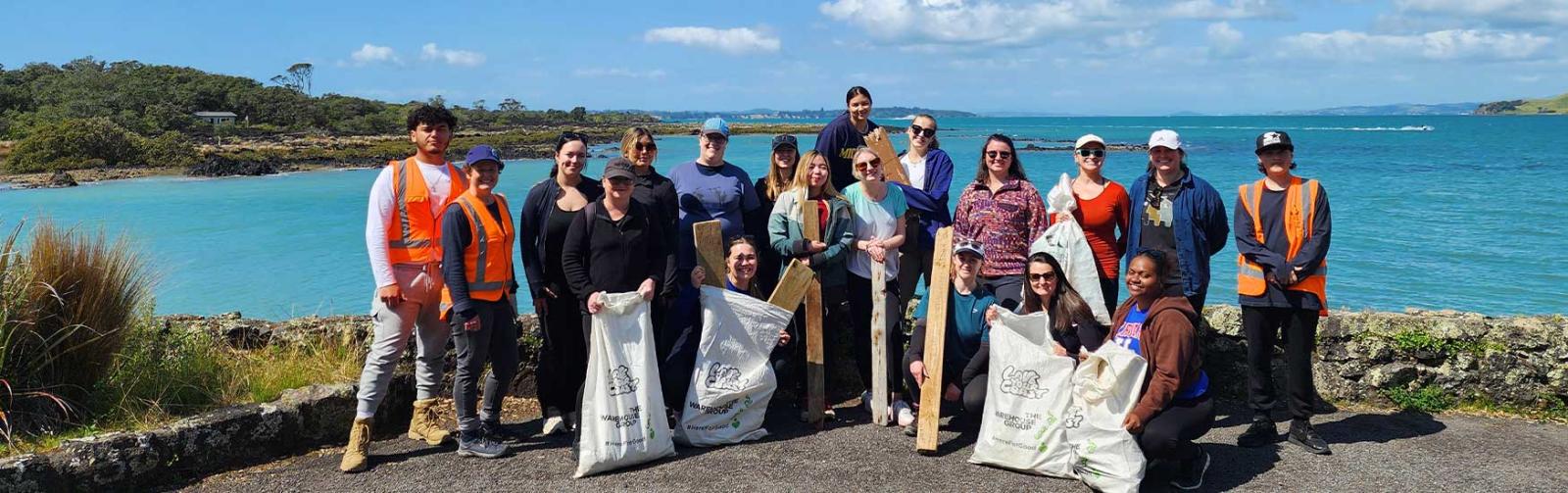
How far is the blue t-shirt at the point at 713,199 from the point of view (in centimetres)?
611

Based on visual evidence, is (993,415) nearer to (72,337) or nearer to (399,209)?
(399,209)

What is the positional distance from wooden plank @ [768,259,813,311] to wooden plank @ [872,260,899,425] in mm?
413

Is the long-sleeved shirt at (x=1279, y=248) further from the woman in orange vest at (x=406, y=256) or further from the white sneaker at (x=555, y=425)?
the woman in orange vest at (x=406, y=256)

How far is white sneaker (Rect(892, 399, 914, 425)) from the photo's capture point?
19.2ft

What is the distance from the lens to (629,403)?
17.1ft

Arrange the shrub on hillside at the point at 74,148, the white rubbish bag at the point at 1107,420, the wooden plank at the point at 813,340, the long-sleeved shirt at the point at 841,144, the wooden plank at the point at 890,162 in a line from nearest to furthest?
the white rubbish bag at the point at 1107,420 < the wooden plank at the point at 813,340 < the wooden plank at the point at 890,162 < the long-sleeved shirt at the point at 841,144 < the shrub on hillside at the point at 74,148

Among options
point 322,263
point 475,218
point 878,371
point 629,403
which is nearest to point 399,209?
point 475,218

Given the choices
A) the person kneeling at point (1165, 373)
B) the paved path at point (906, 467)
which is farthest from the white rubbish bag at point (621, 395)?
the person kneeling at point (1165, 373)

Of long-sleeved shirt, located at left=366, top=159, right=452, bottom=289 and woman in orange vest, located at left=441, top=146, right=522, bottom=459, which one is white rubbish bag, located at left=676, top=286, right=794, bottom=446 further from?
long-sleeved shirt, located at left=366, top=159, right=452, bottom=289

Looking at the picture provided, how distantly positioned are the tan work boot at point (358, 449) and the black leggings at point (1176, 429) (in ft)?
12.7

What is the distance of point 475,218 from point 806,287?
1.92 m

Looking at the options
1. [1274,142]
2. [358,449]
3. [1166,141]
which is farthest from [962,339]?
[358,449]

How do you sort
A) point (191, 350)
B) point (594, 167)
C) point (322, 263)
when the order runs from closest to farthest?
point (191, 350), point (322, 263), point (594, 167)

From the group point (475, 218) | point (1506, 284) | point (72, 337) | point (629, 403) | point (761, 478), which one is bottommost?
point (1506, 284)
